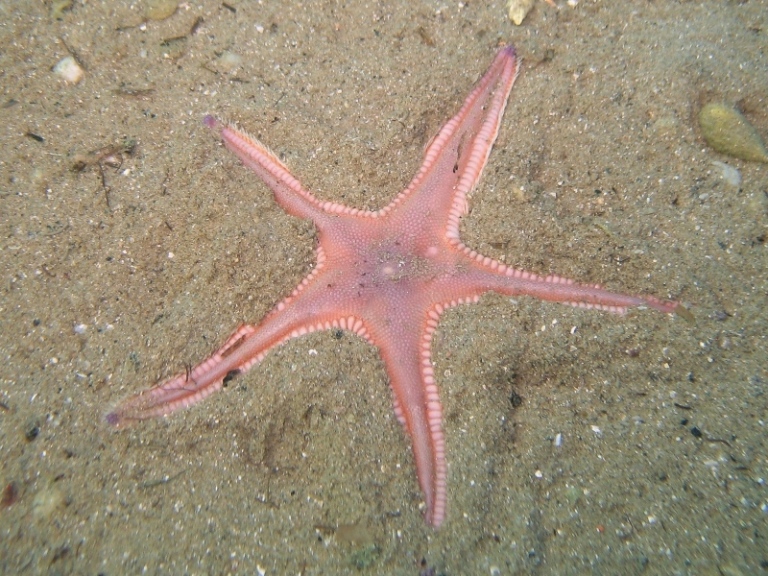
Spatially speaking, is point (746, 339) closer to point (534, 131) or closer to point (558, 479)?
point (558, 479)

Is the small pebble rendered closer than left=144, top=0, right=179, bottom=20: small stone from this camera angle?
Yes

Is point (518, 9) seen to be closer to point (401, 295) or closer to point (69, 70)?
point (401, 295)

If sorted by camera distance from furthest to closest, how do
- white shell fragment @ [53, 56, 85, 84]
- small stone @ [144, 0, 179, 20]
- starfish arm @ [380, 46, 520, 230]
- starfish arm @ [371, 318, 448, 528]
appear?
small stone @ [144, 0, 179, 20] < white shell fragment @ [53, 56, 85, 84] < starfish arm @ [380, 46, 520, 230] < starfish arm @ [371, 318, 448, 528]

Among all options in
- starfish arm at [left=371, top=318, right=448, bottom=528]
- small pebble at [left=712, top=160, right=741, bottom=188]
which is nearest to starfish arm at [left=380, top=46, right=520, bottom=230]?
starfish arm at [left=371, top=318, right=448, bottom=528]

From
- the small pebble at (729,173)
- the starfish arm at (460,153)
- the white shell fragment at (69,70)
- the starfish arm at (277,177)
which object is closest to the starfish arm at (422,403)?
the starfish arm at (460,153)

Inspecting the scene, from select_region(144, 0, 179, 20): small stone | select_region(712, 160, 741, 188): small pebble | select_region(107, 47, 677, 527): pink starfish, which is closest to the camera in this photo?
select_region(107, 47, 677, 527): pink starfish

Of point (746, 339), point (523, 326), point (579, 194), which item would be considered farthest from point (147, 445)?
point (746, 339)

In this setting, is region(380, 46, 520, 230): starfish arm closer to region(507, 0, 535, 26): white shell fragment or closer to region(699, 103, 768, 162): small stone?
region(507, 0, 535, 26): white shell fragment
